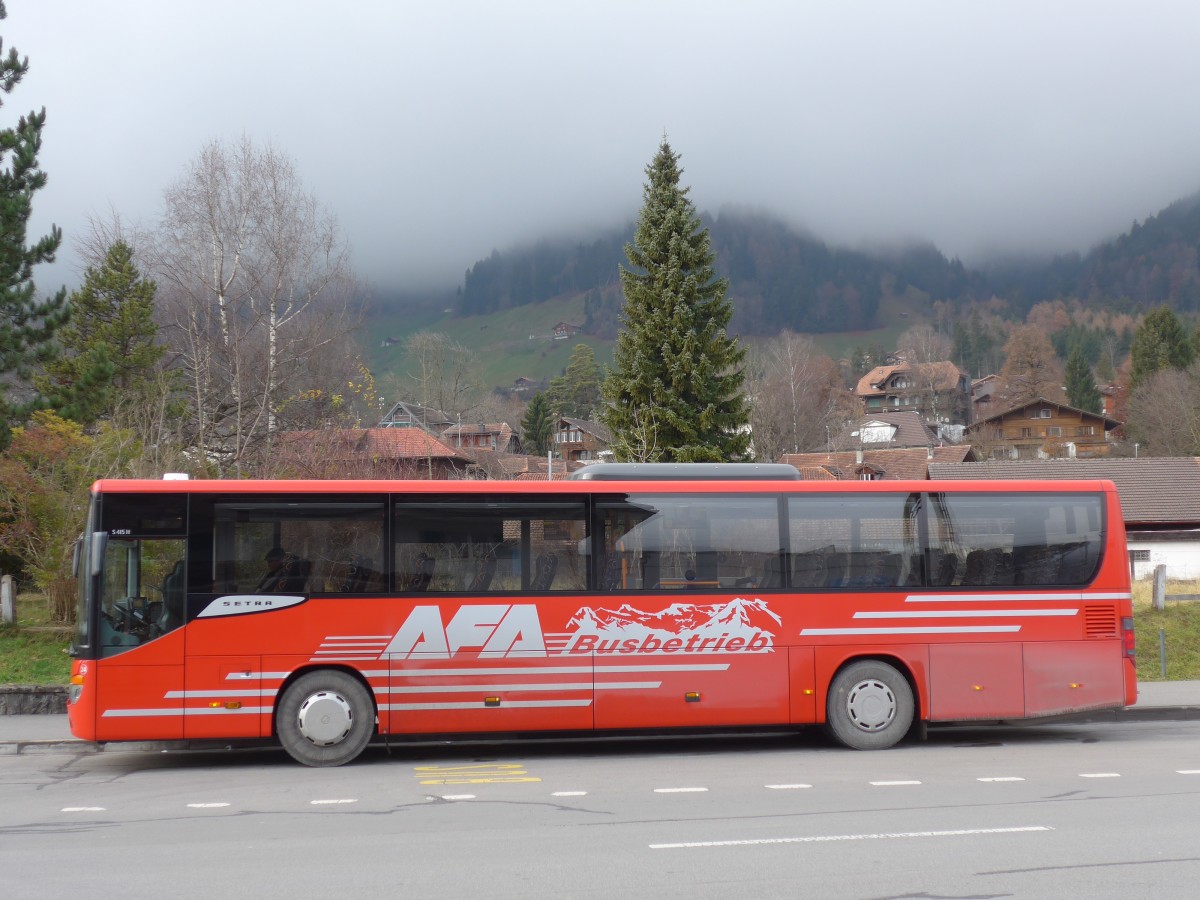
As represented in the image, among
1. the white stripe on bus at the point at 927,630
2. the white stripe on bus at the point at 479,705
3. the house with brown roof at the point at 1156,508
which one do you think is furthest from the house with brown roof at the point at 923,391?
the white stripe on bus at the point at 479,705

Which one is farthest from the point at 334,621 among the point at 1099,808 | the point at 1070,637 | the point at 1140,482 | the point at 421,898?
the point at 1140,482

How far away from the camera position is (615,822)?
29.2ft

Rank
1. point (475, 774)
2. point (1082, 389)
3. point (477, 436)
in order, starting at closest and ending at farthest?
point (475, 774) < point (477, 436) < point (1082, 389)

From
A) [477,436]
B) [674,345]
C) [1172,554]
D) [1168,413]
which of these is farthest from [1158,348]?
[674,345]

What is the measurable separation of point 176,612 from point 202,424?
1624 centimetres

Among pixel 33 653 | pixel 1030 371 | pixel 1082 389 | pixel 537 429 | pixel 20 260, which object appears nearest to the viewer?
pixel 33 653

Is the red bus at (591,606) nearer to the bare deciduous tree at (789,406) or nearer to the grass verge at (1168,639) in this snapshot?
the grass verge at (1168,639)

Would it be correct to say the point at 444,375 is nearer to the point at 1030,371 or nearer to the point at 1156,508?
the point at 1156,508

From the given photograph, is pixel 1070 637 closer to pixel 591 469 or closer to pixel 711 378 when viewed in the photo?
pixel 591 469

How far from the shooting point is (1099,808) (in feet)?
30.5

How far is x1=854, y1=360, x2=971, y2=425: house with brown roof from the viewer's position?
13275cm

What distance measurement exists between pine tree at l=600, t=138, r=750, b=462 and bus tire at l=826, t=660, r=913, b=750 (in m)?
22.2

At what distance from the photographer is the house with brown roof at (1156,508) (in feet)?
165

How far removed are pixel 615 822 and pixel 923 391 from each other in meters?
130
